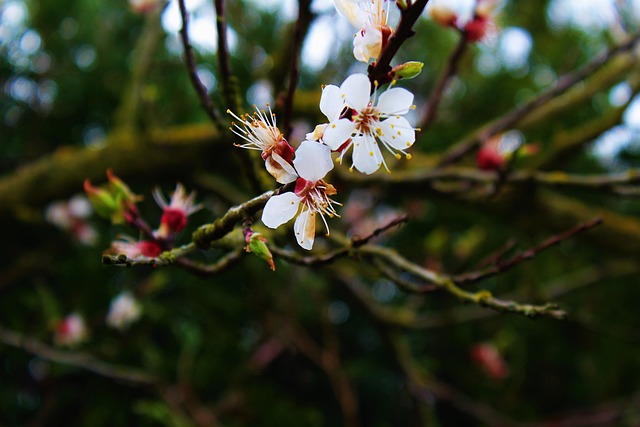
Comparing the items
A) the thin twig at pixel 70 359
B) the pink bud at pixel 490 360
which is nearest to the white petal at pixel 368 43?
the thin twig at pixel 70 359

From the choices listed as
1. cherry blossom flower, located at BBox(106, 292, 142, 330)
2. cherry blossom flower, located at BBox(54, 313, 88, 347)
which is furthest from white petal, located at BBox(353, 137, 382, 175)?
cherry blossom flower, located at BBox(54, 313, 88, 347)

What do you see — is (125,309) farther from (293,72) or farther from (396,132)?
(396,132)

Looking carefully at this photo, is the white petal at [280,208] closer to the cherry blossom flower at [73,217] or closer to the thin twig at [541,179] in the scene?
the thin twig at [541,179]

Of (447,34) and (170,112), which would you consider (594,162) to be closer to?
(447,34)

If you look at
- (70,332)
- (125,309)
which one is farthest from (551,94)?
(70,332)

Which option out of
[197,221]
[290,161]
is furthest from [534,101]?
[197,221]

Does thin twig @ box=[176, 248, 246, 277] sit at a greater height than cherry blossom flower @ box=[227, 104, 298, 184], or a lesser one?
lesser

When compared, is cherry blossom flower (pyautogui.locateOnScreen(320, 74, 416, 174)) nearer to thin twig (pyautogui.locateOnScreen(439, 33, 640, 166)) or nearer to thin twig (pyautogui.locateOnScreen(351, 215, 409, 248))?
thin twig (pyautogui.locateOnScreen(351, 215, 409, 248))
